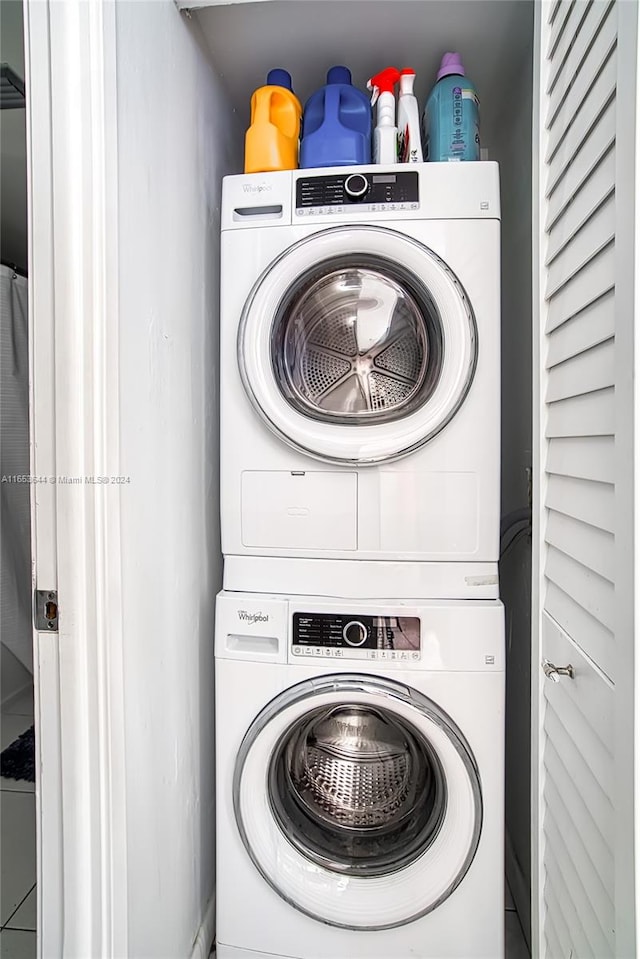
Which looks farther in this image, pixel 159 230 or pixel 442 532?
pixel 442 532

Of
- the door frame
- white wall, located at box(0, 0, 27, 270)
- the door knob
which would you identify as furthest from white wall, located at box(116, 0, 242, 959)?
the door knob

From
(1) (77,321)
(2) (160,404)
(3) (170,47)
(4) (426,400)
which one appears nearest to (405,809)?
(4) (426,400)

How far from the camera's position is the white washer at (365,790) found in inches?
42.8

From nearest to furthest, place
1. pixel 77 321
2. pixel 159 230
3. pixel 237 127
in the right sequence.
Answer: pixel 77 321 < pixel 159 230 < pixel 237 127

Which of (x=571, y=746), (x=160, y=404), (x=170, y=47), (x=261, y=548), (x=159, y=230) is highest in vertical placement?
(x=170, y=47)

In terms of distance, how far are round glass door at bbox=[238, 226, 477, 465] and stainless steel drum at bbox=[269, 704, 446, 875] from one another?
Answer: 64 centimetres

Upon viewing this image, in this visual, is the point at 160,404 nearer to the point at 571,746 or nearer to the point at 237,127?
the point at 571,746

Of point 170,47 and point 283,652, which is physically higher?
point 170,47

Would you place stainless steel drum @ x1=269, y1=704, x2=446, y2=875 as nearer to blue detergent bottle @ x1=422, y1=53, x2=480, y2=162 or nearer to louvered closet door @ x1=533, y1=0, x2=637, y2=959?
louvered closet door @ x1=533, y1=0, x2=637, y2=959

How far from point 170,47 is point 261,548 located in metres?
1.06

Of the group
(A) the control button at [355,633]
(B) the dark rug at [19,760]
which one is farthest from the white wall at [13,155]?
(B) the dark rug at [19,760]

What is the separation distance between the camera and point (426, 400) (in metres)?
1.15

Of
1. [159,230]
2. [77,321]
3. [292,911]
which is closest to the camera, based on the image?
[77,321]

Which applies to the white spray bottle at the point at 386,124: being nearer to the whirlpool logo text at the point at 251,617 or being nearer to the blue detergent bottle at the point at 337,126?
the blue detergent bottle at the point at 337,126
